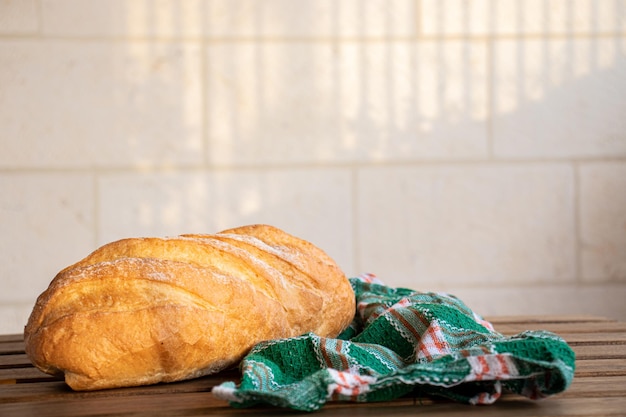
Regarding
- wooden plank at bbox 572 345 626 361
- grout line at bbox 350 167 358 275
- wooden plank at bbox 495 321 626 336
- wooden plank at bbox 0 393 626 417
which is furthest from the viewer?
grout line at bbox 350 167 358 275

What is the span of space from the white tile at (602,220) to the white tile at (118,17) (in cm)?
140

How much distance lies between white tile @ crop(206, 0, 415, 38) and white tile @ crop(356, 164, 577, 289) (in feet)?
1.49

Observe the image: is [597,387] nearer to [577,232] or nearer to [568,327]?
[568,327]

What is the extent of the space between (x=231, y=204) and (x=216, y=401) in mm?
Answer: 1582

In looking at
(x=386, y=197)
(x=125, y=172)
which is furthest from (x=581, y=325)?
(x=125, y=172)

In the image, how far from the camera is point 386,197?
8.13 feet

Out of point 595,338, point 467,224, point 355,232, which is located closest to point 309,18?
point 355,232

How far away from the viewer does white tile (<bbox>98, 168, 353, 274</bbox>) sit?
2.40 meters

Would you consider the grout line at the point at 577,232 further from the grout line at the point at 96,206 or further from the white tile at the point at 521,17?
the grout line at the point at 96,206

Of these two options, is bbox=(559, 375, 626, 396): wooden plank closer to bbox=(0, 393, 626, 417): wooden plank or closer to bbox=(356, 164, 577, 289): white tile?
bbox=(0, 393, 626, 417): wooden plank

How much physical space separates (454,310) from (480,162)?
1.48m

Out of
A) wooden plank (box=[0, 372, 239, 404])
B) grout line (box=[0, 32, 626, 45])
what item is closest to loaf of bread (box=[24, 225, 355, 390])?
wooden plank (box=[0, 372, 239, 404])

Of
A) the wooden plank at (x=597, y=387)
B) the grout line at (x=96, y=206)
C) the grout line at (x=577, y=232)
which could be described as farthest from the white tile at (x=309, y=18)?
the wooden plank at (x=597, y=387)

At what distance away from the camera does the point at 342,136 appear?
2445 millimetres
